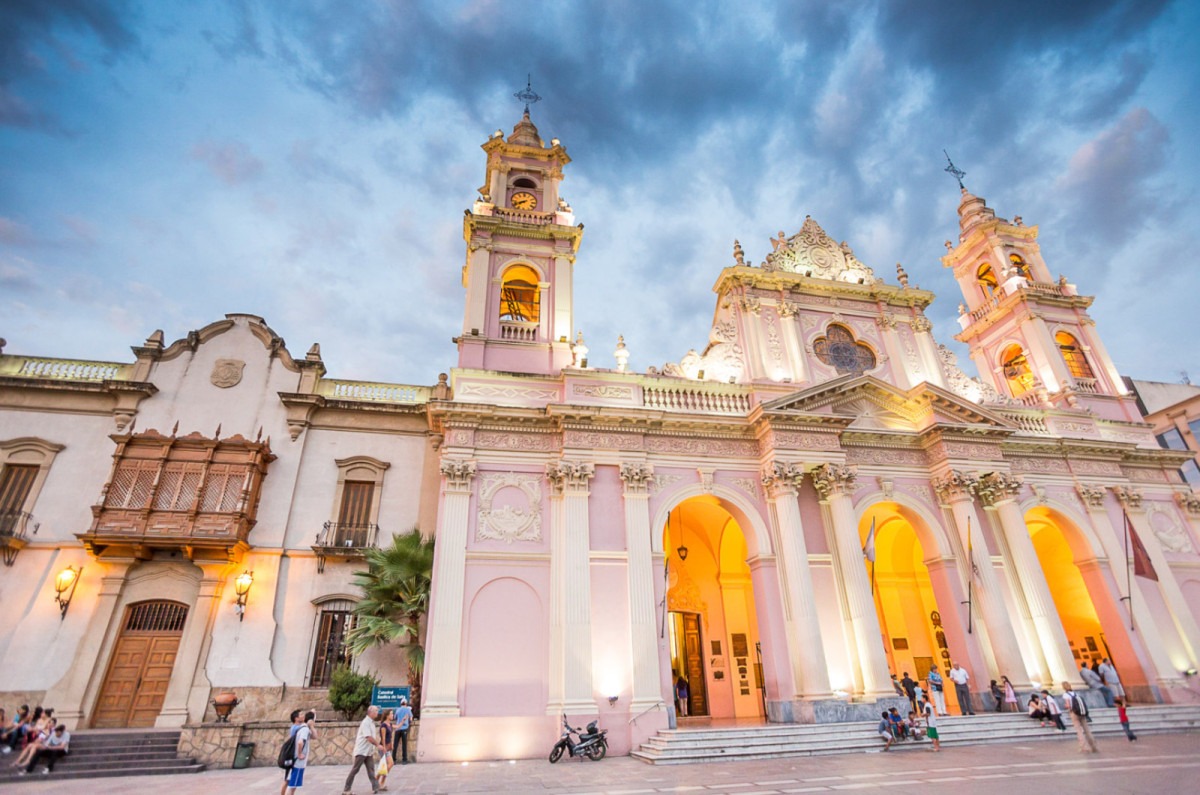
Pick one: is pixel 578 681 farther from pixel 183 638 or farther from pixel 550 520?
pixel 183 638

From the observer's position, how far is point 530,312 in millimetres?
20703

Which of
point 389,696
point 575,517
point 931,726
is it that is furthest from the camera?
point 575,517

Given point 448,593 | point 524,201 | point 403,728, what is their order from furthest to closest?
point 524,201 < point 448,593 < point 403,728

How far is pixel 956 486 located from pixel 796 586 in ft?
22.1

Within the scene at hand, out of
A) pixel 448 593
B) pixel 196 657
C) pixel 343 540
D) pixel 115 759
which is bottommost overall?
pixel 115 759

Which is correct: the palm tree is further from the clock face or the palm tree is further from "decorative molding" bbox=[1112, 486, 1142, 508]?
"decorative molding" bbox=[1112, 486, 1142, 508]

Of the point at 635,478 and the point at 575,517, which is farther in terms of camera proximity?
the point at 635,478

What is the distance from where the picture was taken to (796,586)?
15805 millimetres

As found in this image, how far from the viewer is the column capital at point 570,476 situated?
16250mm

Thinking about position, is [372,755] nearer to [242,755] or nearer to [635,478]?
[242,755]

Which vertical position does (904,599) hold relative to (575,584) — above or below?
above

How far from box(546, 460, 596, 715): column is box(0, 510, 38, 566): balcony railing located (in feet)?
44.5

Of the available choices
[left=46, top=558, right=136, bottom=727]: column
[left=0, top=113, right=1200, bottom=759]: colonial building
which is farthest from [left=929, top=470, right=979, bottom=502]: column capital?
[left=46, top=558, right=136, bottom=727]: column

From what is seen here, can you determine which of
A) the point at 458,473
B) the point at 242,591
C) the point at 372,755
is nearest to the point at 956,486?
the point at 458,473
